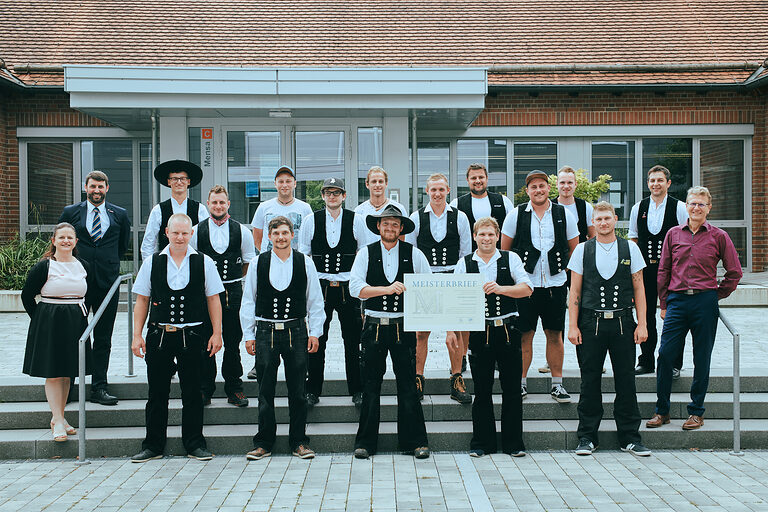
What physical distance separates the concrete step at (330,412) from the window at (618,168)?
29.1 feet

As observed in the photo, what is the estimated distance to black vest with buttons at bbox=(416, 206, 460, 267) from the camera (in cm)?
693

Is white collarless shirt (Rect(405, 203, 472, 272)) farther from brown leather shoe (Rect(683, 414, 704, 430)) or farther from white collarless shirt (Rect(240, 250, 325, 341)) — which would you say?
brown leather shoe (Rect(683, 414, 704, 430))

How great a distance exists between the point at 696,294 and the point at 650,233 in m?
0.93

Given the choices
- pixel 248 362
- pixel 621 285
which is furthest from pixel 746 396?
pixel 248 362

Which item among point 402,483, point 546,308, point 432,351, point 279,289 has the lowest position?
point 402,483

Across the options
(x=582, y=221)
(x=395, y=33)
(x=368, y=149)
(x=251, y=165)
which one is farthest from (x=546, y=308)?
(x=395, y=33)

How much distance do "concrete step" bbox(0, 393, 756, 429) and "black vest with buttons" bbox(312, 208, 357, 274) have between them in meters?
1.27

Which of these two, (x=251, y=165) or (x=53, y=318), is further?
(x=251, y=165)

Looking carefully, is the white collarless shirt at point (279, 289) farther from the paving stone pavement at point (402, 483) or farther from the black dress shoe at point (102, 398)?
the black dress shoe at point (102, 398)

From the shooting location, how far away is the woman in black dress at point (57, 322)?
6277 mm

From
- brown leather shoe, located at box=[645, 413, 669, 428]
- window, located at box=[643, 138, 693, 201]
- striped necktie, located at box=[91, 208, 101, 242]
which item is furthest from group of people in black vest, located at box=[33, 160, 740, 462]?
window, located at box=[643, 138, 693, 201]

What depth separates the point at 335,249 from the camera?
6.83m

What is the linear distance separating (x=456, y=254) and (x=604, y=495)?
258 cm

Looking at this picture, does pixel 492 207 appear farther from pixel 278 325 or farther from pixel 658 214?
pixel 278 325
